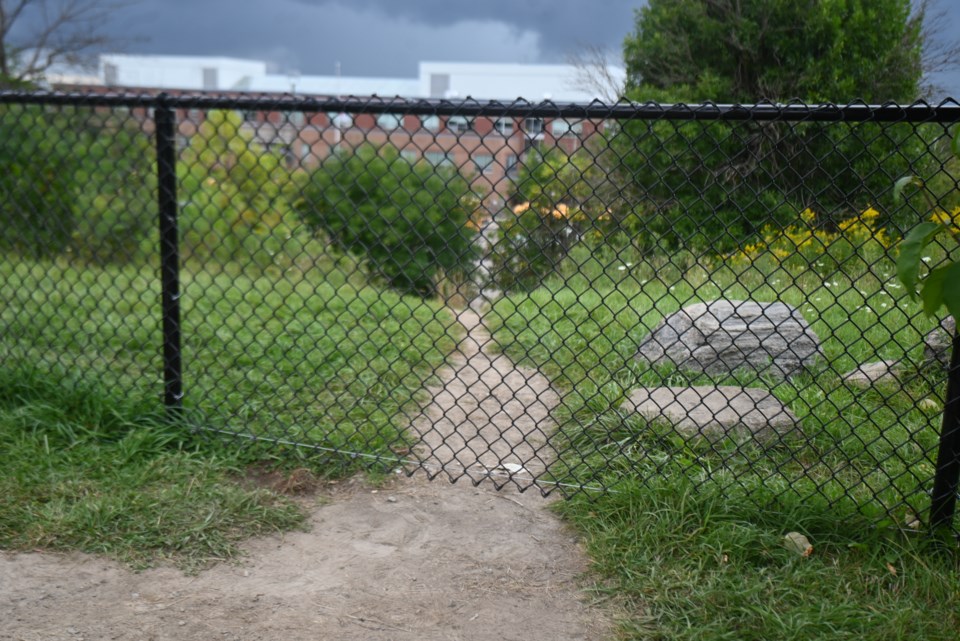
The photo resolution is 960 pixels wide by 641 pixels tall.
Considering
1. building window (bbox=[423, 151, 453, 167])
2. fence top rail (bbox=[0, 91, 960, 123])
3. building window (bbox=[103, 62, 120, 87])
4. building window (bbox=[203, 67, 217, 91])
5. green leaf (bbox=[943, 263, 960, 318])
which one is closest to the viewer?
green leaf (bbox=[943, 263, 960, 318])

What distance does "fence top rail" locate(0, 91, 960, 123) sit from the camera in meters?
2.37

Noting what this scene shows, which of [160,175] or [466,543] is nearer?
[466,543]

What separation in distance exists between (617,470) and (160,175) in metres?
2.14

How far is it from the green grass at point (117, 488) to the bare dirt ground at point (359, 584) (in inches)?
3.5

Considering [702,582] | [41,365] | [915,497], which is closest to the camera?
[702,582]

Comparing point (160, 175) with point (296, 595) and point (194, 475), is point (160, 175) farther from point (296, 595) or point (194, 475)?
point (296, 595)

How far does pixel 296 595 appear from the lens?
7.88ft

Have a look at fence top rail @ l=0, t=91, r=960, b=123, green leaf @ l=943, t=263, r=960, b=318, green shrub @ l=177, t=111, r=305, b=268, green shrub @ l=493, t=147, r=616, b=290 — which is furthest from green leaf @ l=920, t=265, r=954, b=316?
green shrub @ l=177, t=111, r=305, b=268

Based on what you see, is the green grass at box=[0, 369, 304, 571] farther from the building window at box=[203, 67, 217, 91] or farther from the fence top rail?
the building window at box=[203, 67, 217, 91]

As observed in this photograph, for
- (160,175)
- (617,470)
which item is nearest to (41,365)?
(160,175)

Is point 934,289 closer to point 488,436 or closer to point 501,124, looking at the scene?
point 501,124

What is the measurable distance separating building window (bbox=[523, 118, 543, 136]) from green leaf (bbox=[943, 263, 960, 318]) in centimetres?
152

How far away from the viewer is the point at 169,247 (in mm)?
3264

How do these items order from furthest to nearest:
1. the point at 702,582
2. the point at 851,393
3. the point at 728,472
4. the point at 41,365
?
the point at 41,365 → the point at 851,393 → the point at 728,472 → the point at 702,582
